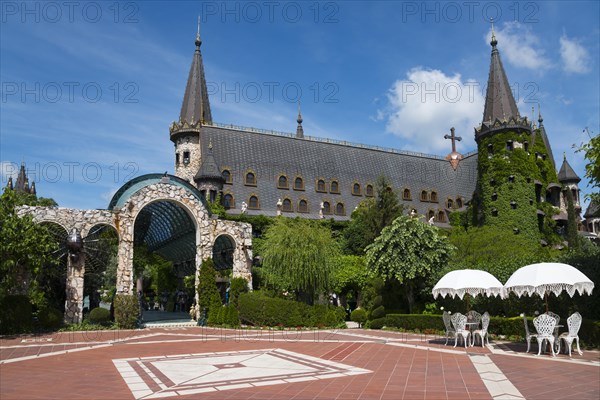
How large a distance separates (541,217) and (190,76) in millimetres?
38126

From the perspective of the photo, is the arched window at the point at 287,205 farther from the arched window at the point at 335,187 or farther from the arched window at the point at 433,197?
the arched window at the point at 433,197

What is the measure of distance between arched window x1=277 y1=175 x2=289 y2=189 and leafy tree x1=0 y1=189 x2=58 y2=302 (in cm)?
2891

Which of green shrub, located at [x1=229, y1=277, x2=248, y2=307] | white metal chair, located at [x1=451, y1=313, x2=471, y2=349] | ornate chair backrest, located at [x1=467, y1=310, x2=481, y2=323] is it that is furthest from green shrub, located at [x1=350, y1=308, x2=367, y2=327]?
white metal chair, located at [x1=451, y1=313, x2=471, y2=349]

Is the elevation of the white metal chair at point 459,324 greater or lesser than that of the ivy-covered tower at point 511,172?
lesser

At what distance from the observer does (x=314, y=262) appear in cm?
2775

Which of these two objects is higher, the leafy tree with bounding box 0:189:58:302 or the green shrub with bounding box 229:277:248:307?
the leafy tree with bounding box 0:189:58:302

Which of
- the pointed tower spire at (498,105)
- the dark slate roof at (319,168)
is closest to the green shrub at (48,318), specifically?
the dark slate roof at (319,168)

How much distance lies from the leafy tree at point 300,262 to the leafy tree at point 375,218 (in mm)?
10781

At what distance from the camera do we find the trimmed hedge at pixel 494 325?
15781 millimetres

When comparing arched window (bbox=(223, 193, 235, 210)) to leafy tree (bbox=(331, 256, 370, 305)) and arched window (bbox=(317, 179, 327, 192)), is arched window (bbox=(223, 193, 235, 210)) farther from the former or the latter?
leafy tree (bbox=(331, 256, 370, 305))

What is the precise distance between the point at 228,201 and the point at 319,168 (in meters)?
12.0

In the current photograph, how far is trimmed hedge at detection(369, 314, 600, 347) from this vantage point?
15781mm

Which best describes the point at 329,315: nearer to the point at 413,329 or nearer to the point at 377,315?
the point at 377,315

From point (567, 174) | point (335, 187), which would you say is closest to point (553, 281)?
point (335, 187)
